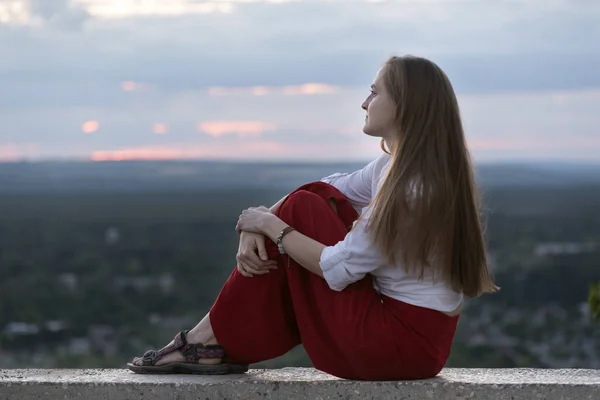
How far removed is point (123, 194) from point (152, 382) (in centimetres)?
5030

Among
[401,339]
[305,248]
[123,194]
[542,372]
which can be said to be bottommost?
[123,194]

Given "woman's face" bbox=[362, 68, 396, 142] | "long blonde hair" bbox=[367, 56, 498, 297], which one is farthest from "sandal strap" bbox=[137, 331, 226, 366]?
"woman's face" bbox=[362, 68, 396, 142]

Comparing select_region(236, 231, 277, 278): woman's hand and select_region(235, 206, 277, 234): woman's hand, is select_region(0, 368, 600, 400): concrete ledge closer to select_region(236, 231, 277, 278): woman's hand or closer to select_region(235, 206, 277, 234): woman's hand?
select_region(236, 231, 277, 278): woman's hand

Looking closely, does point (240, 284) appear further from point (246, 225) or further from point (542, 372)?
point (542, 372)

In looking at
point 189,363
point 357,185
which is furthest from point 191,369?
point 357,185

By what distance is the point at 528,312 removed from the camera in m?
27.0

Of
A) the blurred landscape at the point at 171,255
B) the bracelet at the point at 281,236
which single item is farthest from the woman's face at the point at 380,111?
the blurred landscape at the point at 171,255

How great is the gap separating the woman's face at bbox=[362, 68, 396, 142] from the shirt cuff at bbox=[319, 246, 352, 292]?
42cm

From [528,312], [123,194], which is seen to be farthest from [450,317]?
[123,194]

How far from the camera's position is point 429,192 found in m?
2.99

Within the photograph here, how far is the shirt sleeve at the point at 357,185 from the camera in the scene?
11.7ft

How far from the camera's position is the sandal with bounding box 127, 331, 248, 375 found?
3312 millimetres

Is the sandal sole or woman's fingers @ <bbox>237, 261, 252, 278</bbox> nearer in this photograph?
woman's fingers @ <bbox>237, 261, 252, 278</bbox>

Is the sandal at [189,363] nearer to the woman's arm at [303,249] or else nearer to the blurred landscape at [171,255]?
the woman's arm at [303,249]
